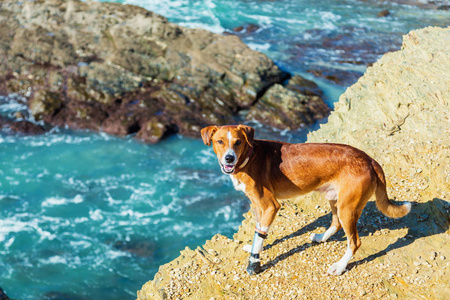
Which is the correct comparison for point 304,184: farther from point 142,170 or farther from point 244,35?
point 244,35

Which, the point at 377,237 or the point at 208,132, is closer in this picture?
the point at 208,132

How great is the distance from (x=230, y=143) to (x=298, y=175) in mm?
1178

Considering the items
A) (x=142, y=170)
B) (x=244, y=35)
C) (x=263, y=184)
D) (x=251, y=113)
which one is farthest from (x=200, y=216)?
(x=244, y=35)

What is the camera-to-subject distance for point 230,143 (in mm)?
5488

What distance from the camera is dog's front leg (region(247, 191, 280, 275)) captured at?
19.7ft

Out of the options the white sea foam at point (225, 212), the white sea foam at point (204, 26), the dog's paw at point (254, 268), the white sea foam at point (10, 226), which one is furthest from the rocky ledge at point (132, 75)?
the dog's paw at point (254, 268)

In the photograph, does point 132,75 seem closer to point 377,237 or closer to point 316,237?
point 316,237

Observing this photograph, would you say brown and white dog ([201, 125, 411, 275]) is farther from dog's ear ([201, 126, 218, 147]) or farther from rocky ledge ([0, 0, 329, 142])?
rocky ledge ([0, 0, 329, 142])

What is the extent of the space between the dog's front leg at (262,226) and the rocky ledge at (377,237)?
193mm

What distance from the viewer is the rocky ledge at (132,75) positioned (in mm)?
16578

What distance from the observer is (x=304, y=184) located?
234 inches

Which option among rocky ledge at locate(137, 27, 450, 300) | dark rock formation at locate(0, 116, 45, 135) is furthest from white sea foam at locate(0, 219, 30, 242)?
rocky ledge at locate(137, 27, 450, 300)

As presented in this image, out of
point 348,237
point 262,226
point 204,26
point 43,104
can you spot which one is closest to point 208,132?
point 262,226

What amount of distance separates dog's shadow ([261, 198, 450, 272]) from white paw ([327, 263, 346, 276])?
0.71ft
